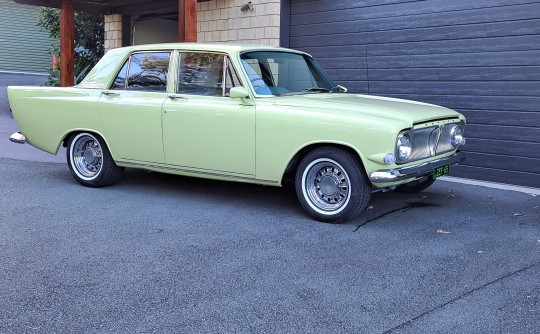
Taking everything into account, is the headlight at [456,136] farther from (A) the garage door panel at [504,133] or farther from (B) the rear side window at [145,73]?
(B) the rear side window at [145,73]

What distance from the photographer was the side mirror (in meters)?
5.53

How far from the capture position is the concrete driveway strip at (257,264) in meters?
3.30

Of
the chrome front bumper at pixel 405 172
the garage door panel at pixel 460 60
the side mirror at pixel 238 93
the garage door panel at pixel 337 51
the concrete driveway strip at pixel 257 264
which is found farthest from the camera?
the garage door panel at pixel 337 51

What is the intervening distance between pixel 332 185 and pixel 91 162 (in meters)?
3.08

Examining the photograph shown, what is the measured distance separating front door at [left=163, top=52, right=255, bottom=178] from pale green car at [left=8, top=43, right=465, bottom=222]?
0.04 ft

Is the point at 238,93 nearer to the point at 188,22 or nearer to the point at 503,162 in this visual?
Answer: the point at 503,162

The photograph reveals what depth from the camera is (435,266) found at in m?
4.25

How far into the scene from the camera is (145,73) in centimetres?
644

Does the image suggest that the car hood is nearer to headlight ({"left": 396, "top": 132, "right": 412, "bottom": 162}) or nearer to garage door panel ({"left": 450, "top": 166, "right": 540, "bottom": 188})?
headlight ({"left": 396, "top": 132, "right": 412, "bottom": 162})

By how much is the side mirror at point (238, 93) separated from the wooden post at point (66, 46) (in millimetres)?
7731

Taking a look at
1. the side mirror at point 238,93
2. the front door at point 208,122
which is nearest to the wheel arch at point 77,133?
the front door at point 208,122

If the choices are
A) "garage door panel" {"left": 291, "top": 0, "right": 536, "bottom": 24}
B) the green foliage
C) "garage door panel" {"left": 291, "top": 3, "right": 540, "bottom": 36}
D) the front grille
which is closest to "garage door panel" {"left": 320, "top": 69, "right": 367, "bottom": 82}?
"garage door panel" {"left": 291, "top": 3, "right": 540, "bottom": 36}

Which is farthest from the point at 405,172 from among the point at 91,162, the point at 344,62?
the point at 344,62

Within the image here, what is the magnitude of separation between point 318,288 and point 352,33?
6155 millimetres
